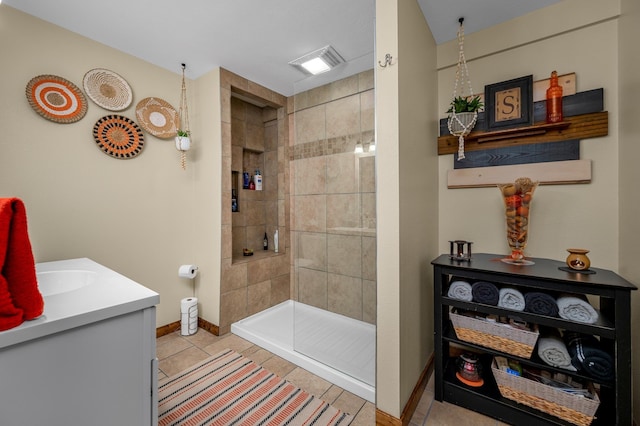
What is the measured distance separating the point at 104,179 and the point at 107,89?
2.27 feet

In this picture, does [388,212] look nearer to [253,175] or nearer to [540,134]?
[540,134]

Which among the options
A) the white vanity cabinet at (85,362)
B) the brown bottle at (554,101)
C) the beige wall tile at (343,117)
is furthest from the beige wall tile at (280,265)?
the brown bottle at (554,101)

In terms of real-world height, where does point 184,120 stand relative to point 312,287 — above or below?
above

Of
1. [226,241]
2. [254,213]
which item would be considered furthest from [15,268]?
[254,213]

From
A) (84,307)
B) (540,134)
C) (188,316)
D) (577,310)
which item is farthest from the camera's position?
(188,316)

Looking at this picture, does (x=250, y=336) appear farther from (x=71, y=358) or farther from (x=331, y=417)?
(x=71, y=358)

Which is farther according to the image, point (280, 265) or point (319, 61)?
point (280, 265)

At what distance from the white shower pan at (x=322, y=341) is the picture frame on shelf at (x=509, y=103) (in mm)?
1731

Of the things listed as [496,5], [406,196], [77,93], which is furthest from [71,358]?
[496,5]

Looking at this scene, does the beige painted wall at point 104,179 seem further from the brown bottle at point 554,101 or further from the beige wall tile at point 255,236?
the brown bottle at point 554,101

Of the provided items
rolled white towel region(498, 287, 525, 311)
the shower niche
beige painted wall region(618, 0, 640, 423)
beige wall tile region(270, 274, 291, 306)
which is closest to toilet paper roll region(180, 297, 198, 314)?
the shower niche

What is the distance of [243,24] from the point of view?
1779 millimetres

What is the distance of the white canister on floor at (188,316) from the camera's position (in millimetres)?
2352

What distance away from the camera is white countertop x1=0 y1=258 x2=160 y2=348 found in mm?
716
